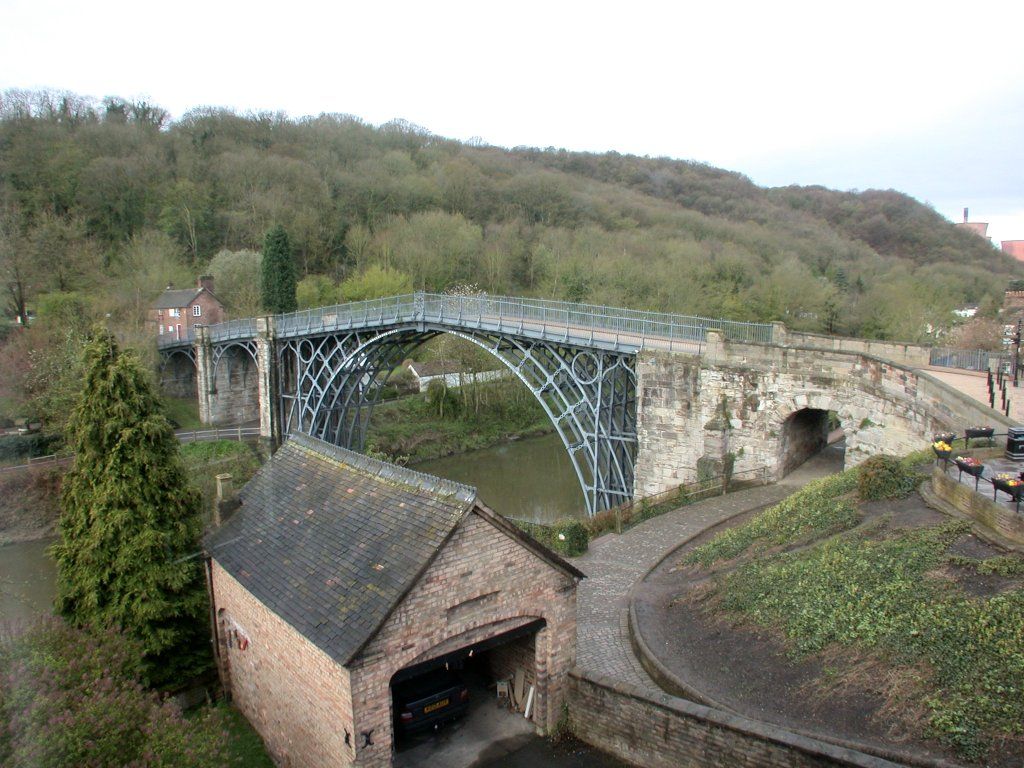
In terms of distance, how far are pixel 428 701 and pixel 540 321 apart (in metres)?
13.0

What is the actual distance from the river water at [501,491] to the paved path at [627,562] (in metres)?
6.94

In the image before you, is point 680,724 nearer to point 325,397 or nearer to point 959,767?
point 959,767

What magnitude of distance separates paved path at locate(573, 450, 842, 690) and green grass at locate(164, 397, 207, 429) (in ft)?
78.8

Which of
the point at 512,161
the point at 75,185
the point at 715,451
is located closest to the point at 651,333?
the point at 715,451

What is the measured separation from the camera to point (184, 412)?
114ft

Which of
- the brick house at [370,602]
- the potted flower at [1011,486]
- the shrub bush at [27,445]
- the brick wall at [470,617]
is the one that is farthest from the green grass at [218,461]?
the potted flower at [1011,486]

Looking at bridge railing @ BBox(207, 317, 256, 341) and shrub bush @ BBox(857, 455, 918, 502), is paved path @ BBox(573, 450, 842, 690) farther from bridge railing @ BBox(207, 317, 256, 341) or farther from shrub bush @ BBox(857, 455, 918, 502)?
bridge railing @ BBox(207, 317, 256, 341)

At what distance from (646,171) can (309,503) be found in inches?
2947

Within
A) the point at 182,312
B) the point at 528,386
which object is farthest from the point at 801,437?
the point at 182,312

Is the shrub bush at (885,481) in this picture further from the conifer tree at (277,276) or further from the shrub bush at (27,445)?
the conifer tree at (277,276)

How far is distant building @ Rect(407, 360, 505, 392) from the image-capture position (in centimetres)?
3578

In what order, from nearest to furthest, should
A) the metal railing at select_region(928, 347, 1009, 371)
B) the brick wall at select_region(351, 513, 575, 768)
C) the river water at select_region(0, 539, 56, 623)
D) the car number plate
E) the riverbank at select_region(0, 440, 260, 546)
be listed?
the brick wall at select_region(351, 513, 575, 768) → the car number plate → the river water at select_region(0, 539, 56, 623) → the metal railing at select_region(928, 347, 1009, 371) → the riverbank at select_region(0, 440, 260, 546)

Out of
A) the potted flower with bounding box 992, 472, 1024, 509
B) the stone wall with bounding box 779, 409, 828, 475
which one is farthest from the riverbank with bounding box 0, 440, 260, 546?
the potted flower with bounding box 992, 472, 1024, 509

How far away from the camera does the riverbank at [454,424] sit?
32656 millimetres
